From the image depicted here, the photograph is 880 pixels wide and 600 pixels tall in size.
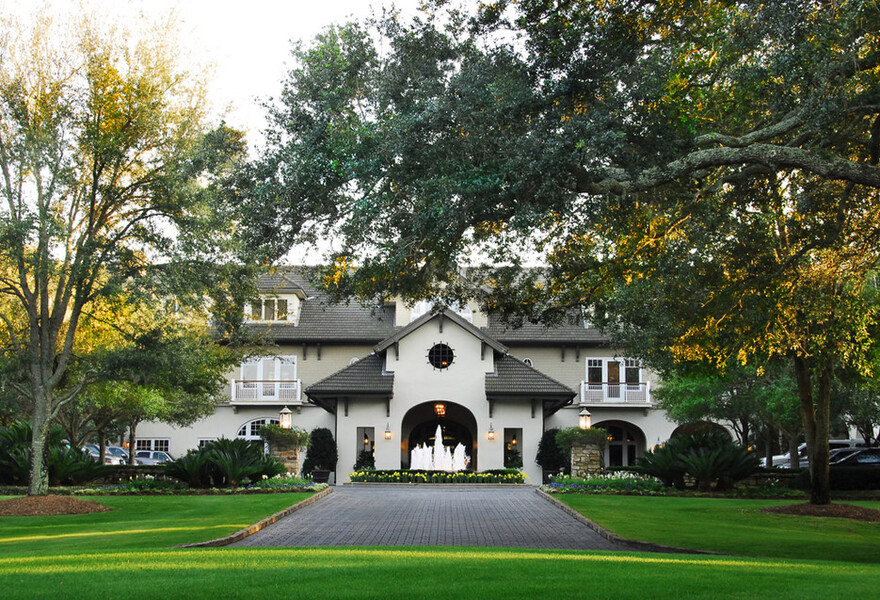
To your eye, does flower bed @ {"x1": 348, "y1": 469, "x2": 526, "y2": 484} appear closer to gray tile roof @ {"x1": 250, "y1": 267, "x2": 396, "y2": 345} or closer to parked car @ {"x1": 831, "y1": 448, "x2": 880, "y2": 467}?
gray tile roof @ {"x1": 250, "y1": 267, "x2": 396, "y2": 345}

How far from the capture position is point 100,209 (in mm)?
22094

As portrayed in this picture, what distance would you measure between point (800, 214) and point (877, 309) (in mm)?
4217

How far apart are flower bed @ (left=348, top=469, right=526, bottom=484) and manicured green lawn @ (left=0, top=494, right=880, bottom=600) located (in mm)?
18285

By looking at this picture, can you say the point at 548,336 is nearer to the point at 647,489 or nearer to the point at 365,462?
the point at 365,462

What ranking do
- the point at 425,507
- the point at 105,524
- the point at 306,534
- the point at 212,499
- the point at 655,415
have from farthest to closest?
the point at 655,415 < the point at 212,499 < the point at 425,507 < the point at 105,524 < the point at 306,534

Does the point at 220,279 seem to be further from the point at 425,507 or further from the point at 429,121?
the point at 429,121

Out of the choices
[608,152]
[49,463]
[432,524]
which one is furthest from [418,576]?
[49,463]

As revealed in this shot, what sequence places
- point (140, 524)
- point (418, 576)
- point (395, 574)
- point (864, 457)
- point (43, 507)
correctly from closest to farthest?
point (418, 576), point (395, 574), point (140, 524), point (43, 507), point (864, 457)

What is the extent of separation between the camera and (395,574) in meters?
10.1

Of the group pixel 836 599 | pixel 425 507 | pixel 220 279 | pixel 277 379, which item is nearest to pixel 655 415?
pixel 277 379

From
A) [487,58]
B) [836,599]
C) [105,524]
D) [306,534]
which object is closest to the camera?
[836,599]

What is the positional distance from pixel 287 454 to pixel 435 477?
5823mm

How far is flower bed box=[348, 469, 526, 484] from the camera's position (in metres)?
32.4

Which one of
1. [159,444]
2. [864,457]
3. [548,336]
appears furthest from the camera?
[159,444]
